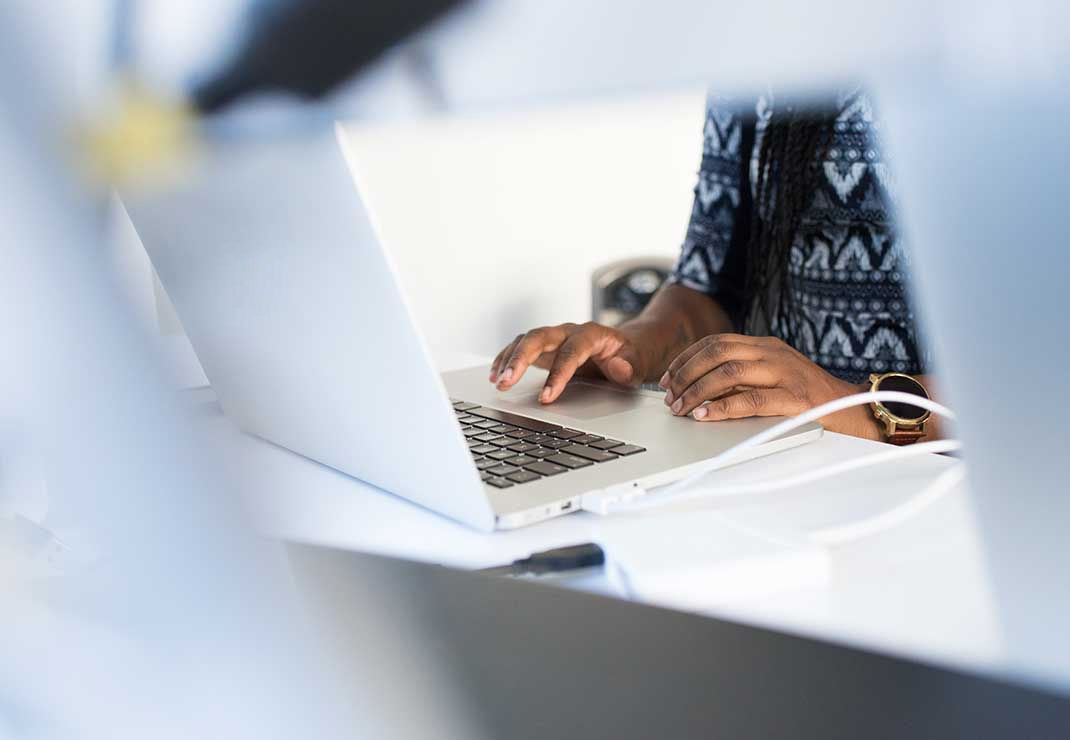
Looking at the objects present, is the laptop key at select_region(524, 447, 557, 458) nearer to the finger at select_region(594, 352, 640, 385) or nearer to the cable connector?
the cable connector

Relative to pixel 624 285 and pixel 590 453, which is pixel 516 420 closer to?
pixel 590 453

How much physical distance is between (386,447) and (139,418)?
1.15ft

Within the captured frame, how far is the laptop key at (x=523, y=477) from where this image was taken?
51 centimetres

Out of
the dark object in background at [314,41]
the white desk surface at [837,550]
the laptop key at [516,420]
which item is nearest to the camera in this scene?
the dark object in background at [314,41]

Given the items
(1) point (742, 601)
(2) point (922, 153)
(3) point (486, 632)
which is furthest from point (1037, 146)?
(1) point (742, 601)

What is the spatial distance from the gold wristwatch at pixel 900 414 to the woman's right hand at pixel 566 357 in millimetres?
193

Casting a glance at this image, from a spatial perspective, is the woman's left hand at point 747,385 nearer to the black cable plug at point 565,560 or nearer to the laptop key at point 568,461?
the laptop key at point 568,461

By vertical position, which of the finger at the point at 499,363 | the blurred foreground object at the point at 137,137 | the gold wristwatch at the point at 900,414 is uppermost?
the blurred foreground object at the point at 137,137

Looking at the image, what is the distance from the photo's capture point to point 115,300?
11 centimetres

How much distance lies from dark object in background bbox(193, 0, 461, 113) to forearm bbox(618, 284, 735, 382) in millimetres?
791

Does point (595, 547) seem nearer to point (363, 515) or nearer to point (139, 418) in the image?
point (363, 515)

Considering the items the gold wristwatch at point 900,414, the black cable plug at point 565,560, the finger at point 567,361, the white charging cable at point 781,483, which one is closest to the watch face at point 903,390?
the gold wristwatch at point 900,414

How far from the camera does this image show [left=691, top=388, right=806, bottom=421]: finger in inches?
24.8

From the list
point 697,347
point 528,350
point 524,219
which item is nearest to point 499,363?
point 528,350
